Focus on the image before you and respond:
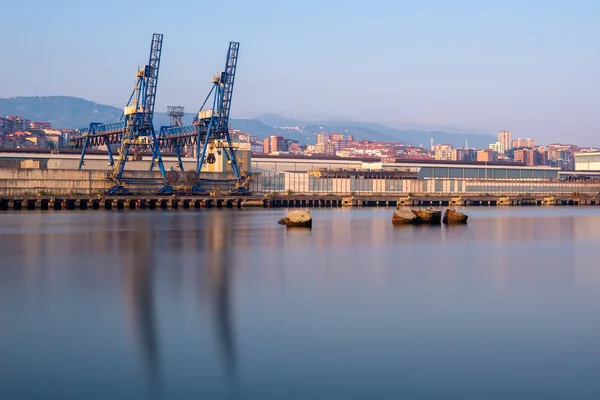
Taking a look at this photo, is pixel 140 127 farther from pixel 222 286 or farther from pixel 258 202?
pixel 222 286

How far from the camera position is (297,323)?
1633 centimetres

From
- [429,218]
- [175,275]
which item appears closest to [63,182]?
[429,218]

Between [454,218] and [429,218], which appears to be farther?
[454,218]

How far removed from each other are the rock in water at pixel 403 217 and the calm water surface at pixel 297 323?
17.2m

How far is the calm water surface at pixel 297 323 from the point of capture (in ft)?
39.2

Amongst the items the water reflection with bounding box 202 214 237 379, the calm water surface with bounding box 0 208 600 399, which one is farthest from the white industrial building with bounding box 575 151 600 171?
the calm water surface with bounding box 0 208 600 399

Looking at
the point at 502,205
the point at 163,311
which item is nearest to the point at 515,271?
the point at 163,311

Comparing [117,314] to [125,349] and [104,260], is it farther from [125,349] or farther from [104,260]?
[104,260]

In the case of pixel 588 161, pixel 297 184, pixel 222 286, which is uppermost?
pixel 588 161

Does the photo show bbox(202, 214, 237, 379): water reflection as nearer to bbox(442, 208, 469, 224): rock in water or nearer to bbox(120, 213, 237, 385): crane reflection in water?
bbox(120, 213, 237, 385): crane reflection in water

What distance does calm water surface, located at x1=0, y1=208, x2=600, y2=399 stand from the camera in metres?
12.0

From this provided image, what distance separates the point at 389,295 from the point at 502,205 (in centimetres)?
8073

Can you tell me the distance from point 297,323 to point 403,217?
34136 mm

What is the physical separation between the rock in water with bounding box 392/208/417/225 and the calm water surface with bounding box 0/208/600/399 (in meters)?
17.2
